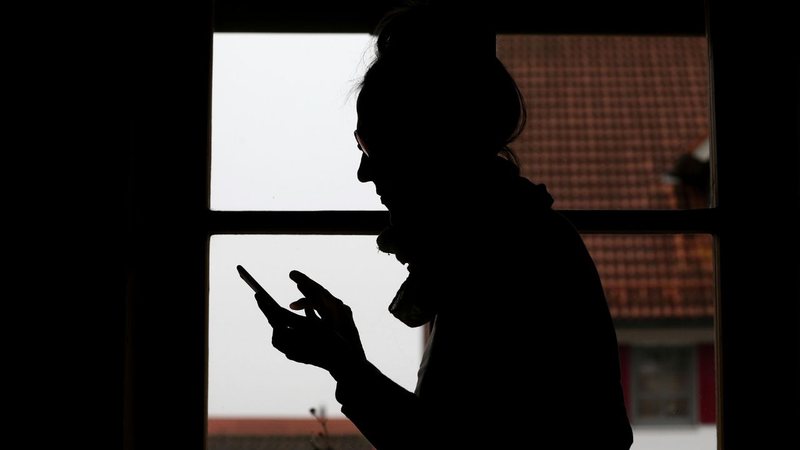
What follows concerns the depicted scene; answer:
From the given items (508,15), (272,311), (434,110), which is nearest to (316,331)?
(272,311)

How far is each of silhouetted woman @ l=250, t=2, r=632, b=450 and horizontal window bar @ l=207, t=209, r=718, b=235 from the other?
0.22 meters

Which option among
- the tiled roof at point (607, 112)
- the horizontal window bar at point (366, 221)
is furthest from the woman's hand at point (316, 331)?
the tiled roof at point (607, 112)

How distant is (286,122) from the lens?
3.25 ft

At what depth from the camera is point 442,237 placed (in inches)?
25.6

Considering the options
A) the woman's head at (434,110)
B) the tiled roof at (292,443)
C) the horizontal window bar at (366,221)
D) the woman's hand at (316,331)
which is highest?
the woman's head at (434,110)

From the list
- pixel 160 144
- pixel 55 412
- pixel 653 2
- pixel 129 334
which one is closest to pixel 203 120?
pixel 160 144

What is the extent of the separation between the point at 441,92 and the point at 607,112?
56 cm

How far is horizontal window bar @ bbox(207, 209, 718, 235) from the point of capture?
93 cm

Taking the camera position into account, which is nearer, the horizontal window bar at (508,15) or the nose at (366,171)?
the nose at (366,171)

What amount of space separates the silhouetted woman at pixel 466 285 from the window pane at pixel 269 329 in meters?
0.23

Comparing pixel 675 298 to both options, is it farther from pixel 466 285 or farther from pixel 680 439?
pixel 466 285

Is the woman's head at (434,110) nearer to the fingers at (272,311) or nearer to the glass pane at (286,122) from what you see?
the fingers at (272,311)

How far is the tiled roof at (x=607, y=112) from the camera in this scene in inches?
40.6

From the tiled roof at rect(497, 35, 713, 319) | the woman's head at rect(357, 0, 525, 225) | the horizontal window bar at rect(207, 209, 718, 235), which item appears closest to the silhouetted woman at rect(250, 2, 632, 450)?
the woman's head at rect(357, 0, 525, 225)
